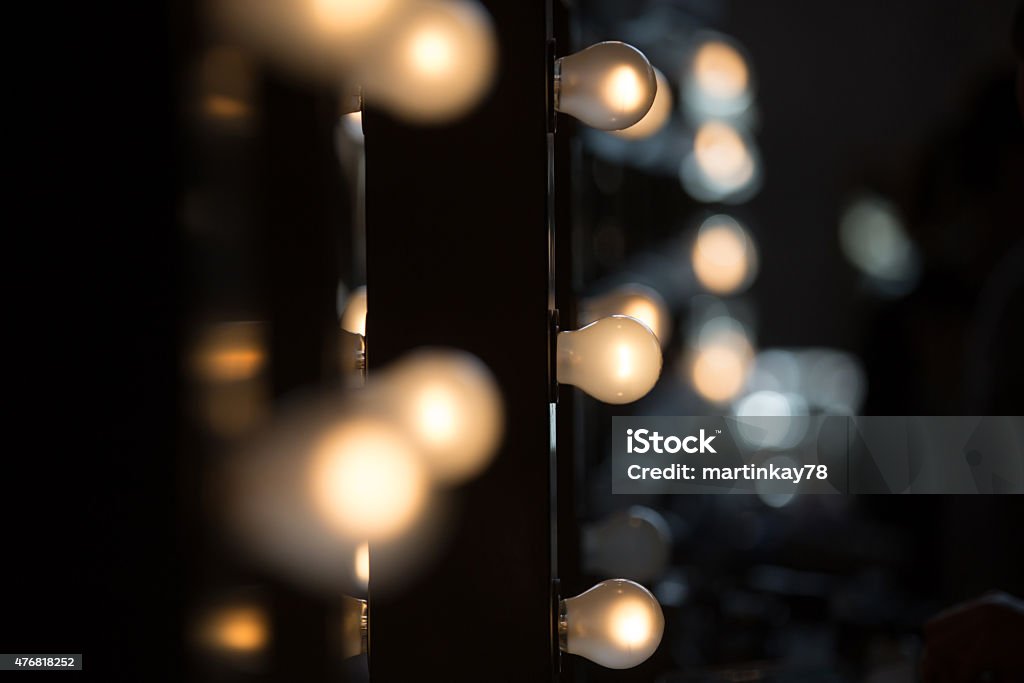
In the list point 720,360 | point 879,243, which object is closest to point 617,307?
point 720,360

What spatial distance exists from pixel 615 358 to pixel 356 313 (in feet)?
0.46

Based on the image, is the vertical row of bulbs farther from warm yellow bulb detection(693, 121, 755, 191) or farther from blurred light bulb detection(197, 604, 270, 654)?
warm yellow bulb detection(693, 121, 755, 191)

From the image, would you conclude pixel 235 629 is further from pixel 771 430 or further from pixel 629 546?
pixel 771 430

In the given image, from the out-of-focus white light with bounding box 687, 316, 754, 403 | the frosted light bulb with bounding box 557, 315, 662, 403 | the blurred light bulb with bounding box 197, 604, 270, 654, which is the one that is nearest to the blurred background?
the blurred light bulb with bounding box 197, 604, 270, 654

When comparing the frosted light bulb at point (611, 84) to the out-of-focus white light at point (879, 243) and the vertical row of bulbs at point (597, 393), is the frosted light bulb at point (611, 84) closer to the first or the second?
the vertical row of bulbs at point (597, 393)

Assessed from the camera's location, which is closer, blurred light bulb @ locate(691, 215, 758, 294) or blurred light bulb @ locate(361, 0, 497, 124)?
blurred light bulb @ locate(361, 0, 497, 124)

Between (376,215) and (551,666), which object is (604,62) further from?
(551,666)

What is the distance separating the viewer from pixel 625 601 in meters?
0.44

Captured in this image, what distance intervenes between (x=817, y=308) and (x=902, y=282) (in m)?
0.13

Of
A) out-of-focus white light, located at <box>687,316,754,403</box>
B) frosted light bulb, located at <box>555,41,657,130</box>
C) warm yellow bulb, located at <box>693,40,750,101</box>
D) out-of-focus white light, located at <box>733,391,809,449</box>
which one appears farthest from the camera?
out-of-focus white light, located at <box>687,316,754,403</box>

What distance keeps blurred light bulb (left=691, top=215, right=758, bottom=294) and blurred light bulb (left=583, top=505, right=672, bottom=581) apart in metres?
0.53

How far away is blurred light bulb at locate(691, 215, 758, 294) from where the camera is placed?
1.13 metres

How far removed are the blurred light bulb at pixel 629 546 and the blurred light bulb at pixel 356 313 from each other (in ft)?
0.95

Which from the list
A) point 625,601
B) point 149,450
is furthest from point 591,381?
point 149,450
